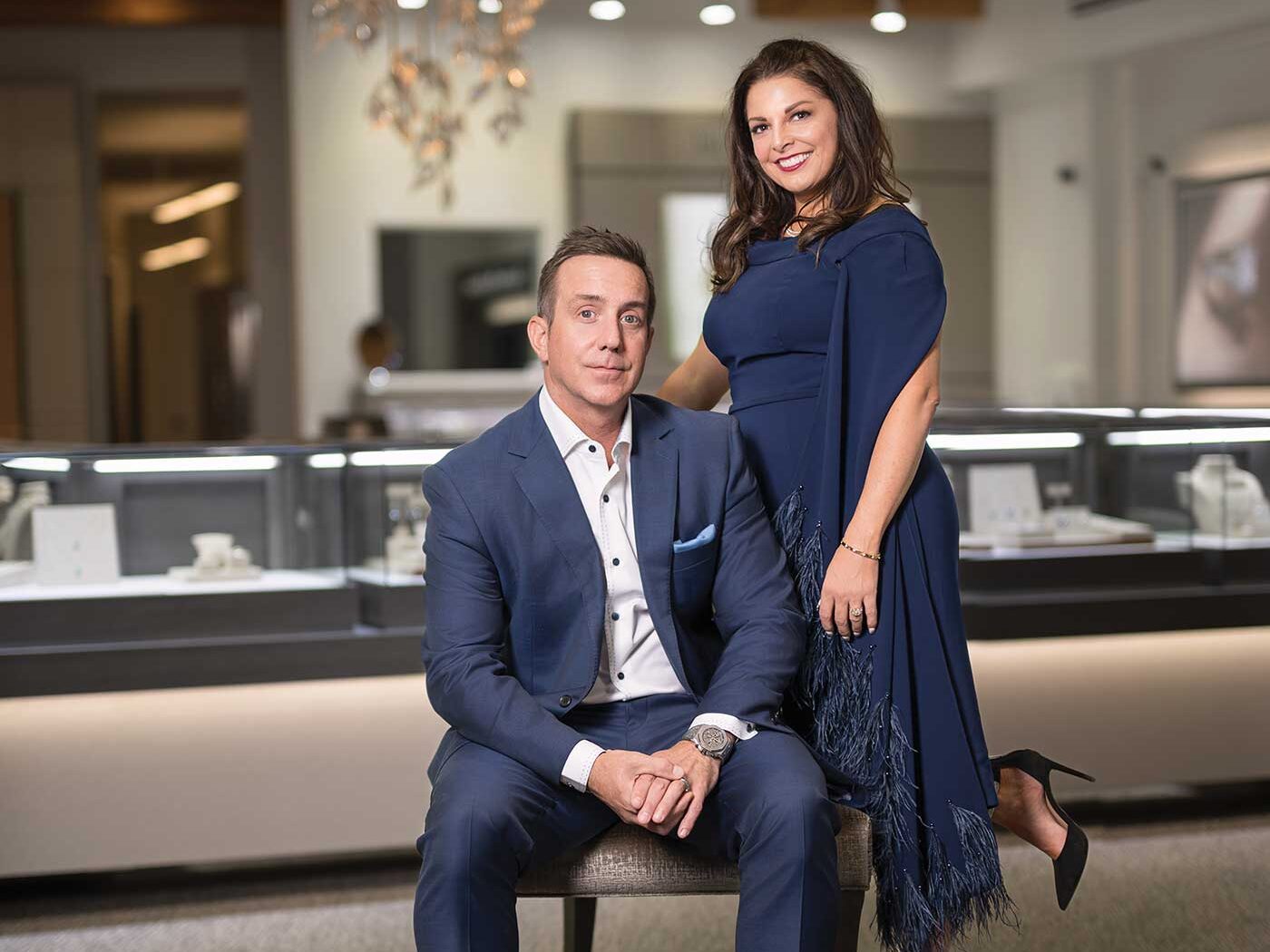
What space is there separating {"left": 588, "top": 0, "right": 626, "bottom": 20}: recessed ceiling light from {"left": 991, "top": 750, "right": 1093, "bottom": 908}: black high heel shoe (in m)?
6.53

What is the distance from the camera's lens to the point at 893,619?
202 centimetres

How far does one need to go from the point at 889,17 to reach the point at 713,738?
22.9ft

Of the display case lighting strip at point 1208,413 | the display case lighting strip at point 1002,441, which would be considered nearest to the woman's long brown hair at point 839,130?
the display case lighting strip at point 1002,441

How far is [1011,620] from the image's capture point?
347cm

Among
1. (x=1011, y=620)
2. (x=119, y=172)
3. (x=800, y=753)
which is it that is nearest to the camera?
(x=800, y=753)

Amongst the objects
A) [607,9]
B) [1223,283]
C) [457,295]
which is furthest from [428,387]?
[1223,283]

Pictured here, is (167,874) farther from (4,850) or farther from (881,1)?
(881,1)

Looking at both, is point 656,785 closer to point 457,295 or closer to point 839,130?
point 839,130

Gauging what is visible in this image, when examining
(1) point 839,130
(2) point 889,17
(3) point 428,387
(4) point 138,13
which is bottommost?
(3) point 428,387

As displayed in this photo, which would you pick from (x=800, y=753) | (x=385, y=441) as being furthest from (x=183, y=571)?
(x=800, y=753)

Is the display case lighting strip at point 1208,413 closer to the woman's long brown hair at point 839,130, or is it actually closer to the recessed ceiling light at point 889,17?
the woman's long brown hair at point 839,130

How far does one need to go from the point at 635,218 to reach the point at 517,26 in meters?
2.71

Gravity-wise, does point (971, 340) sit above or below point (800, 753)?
above

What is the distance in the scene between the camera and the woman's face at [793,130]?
6.64ft
